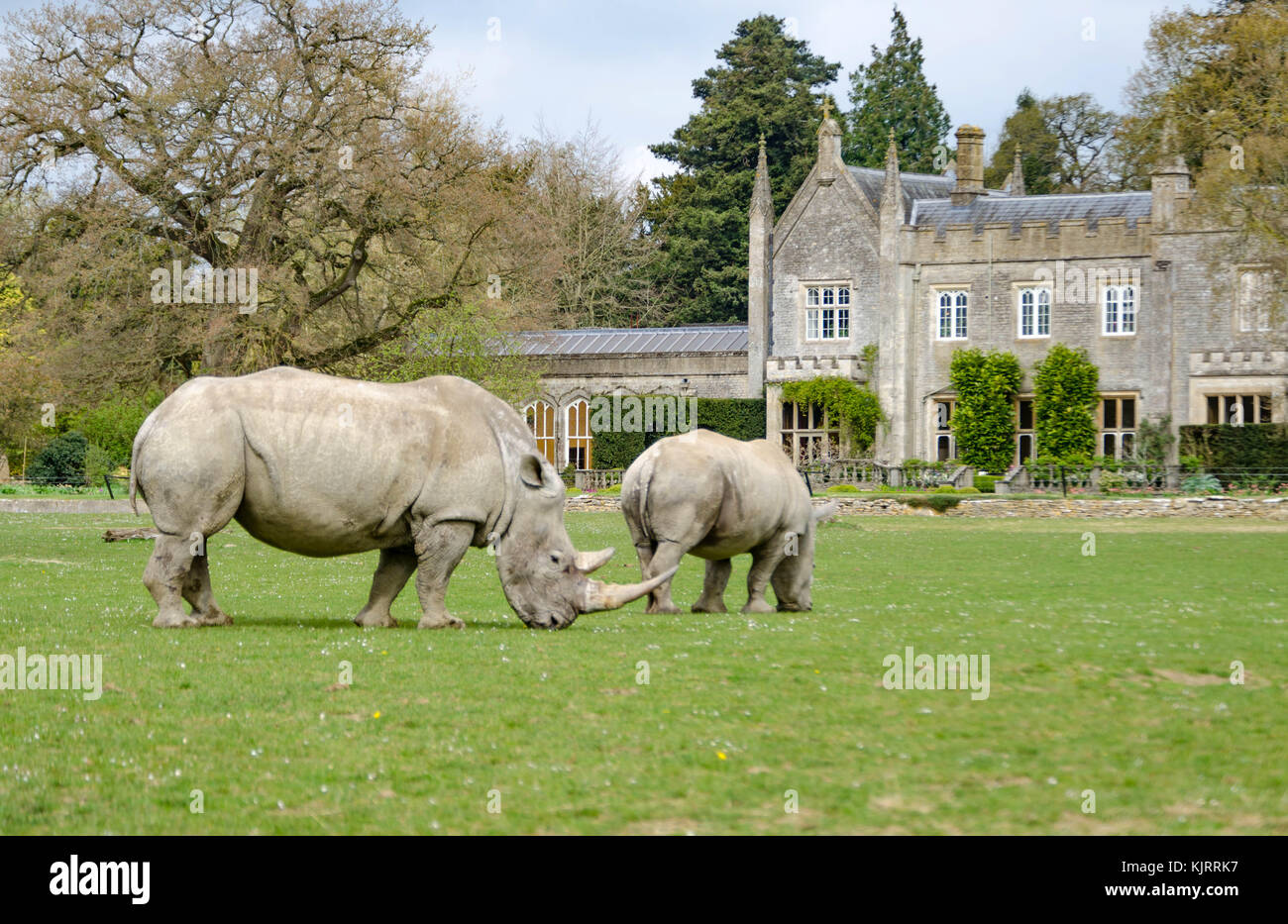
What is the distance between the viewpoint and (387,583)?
48.8 ft

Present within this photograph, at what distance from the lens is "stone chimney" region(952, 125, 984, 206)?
60750 mm

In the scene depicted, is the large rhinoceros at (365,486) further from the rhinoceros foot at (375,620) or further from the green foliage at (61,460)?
the green foliage at (61,460)

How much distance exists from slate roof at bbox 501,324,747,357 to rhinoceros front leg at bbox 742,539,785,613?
4631cm

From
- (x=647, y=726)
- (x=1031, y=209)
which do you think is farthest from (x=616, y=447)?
(x=647, y=726)

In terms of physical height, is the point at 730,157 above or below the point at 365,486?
above

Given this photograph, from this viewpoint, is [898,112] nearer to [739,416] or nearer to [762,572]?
[739,416]

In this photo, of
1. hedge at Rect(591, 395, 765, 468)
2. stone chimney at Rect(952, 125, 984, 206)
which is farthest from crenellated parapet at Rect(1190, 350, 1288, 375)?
hedge at Rect(591, 395, 765, 468)

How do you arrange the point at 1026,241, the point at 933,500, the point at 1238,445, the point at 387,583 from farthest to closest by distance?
the point at 1026,241 < the point at 1238,445 < the point at 933,500 < the point at 387,583

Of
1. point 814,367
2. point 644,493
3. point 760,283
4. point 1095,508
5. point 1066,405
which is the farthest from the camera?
point 760,283

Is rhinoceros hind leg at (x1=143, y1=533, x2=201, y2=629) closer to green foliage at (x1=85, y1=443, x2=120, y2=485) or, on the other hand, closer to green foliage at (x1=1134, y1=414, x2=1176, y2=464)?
green foliage at (x1=85, y1=443, x2=120, y2=485)

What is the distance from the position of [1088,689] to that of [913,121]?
7897 centimetres

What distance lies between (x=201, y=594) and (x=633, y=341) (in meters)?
53.4

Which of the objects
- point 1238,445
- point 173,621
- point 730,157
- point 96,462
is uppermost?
point 730,157
